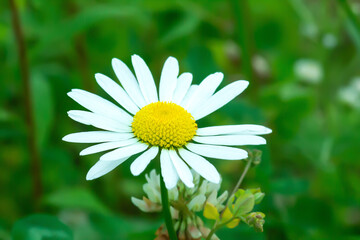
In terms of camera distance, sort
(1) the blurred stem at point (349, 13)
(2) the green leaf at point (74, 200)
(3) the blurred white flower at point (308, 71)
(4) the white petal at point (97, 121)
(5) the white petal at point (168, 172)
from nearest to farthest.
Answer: (5) the white petal at point (168, 172)
(4) the white petal at point (97, 121)
(1) the blurred stem at point (349, 13)
(2) the green leaf at point (74, 200)
(3) the blurred white flower at point (308, 71)

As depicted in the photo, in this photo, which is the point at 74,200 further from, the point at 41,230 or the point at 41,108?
the point at 41,230

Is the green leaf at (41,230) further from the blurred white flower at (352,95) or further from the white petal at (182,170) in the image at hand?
the blurred white flower at (352,95)

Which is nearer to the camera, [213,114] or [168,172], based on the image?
[168,172]

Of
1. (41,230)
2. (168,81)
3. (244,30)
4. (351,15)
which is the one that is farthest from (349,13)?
(41,230)

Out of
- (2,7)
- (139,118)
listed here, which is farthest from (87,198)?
(2,7)

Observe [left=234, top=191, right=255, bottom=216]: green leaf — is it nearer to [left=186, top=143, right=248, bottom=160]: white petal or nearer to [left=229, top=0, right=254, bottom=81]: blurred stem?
[left=186, top=143, right=248, bottom=160]: white petal

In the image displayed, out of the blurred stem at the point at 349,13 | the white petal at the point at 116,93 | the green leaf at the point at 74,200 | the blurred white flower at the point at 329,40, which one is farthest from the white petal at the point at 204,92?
the blurred white flower at the point at 329,40
